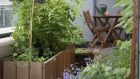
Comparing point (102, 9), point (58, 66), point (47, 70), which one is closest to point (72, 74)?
point (47, 70)

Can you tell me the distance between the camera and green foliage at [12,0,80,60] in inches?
140

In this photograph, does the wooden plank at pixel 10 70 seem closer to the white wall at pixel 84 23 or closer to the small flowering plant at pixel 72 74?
the small flowering plant at pixel 72 74

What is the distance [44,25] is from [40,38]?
16 cm

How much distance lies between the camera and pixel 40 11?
144 inches

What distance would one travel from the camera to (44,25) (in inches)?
142

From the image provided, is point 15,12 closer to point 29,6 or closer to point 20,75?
point 29,6

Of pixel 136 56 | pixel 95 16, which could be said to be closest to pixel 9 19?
pixel 136 56

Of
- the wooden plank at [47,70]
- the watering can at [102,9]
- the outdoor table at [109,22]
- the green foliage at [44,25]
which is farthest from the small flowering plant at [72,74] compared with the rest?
the watering can at [102,9]

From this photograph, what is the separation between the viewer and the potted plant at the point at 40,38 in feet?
10.4

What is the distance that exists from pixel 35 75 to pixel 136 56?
1.65 metres

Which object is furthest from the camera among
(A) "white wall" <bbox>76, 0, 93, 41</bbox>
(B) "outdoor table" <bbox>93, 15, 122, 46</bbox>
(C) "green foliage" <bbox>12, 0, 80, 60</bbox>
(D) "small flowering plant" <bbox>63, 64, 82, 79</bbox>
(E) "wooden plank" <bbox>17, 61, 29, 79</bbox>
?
(A) "white wall" <bbox>76, 0, 93, 41</bbox>

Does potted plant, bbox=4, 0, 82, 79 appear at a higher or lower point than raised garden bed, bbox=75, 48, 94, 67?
higher

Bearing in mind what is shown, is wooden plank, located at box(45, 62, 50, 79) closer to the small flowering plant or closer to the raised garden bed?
the small flowering plant

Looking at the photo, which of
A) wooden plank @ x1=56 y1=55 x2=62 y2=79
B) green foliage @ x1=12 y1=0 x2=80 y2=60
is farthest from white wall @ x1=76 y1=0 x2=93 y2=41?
wooden plank @ x1=56 y1=55 x2=62 y2=79
